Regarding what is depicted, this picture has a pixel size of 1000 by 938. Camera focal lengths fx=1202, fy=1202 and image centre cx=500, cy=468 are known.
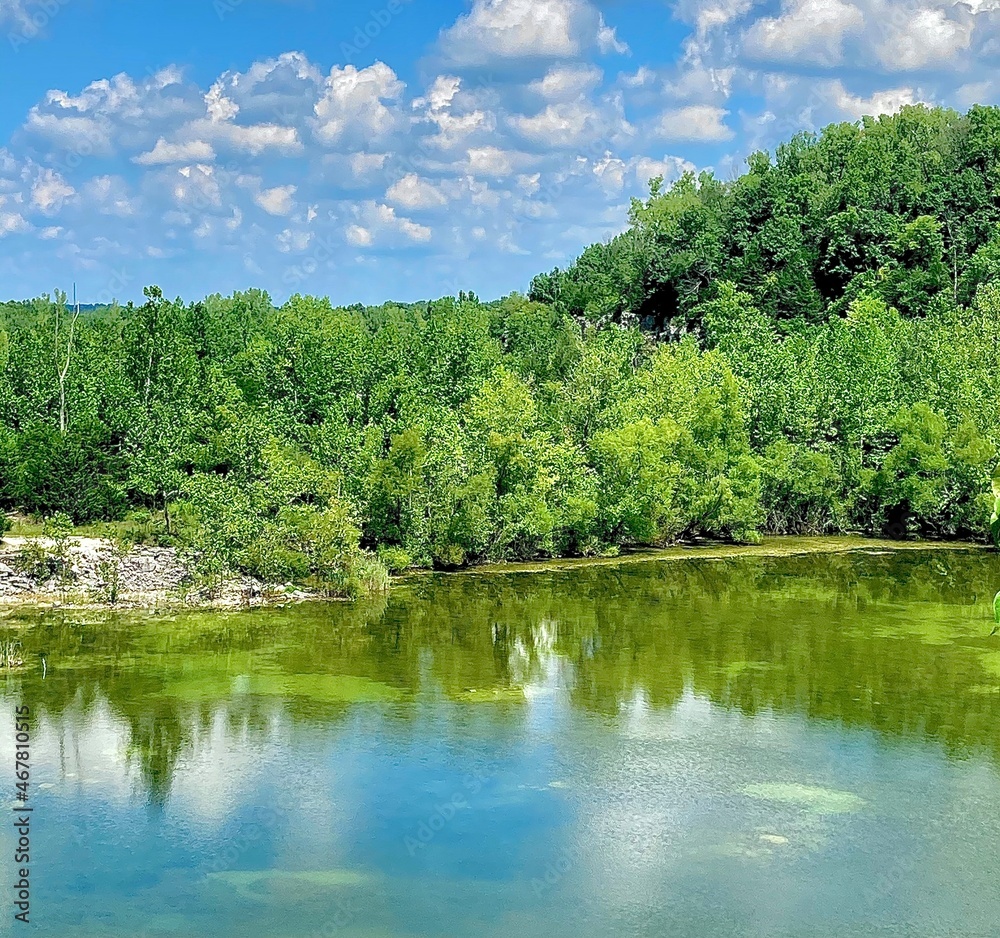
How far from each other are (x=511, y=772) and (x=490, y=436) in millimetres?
21055

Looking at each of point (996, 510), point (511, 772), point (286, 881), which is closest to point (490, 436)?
point (511, 772)

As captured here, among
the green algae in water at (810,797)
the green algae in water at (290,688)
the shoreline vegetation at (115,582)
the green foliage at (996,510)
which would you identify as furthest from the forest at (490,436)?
the green foliage at (996,510)

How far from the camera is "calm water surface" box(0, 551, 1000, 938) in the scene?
16.6 metres

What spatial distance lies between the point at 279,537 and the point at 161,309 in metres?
39.2

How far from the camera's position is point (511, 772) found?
2153cm

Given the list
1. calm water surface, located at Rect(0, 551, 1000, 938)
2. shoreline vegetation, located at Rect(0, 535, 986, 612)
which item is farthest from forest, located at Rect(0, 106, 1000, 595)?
calm water surface, located at Rect(0, 551, 1000, 938)

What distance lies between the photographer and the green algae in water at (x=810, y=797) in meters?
19.9

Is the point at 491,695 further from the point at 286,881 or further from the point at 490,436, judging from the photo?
the point at 490,436

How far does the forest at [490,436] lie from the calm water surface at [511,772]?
18.2ft

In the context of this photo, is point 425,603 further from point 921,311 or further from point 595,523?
point 921,311

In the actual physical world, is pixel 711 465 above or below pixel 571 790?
above

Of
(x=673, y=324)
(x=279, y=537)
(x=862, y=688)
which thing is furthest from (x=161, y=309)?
(x=862, y=688)

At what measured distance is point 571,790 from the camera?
20641 millimetres

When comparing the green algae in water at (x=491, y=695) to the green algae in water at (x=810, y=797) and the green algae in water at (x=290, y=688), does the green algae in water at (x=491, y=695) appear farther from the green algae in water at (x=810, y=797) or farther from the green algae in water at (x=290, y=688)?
the green algae in water at (x=810, y=797)
